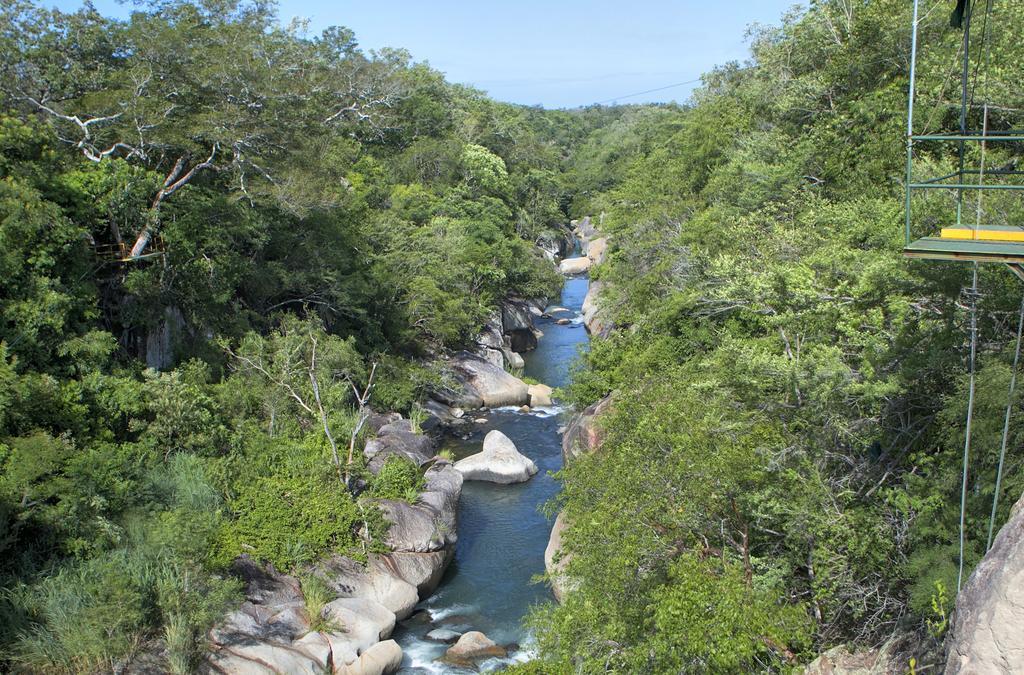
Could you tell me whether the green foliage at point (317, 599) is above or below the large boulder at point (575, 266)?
below

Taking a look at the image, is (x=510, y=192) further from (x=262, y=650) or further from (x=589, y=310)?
(x=262, y=650)

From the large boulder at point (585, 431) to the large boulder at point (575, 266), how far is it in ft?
118

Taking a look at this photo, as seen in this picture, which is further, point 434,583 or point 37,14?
point 37,14

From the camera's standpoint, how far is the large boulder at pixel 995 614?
6000 mm

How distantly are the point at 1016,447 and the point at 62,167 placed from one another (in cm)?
2091

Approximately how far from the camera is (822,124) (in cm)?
2339

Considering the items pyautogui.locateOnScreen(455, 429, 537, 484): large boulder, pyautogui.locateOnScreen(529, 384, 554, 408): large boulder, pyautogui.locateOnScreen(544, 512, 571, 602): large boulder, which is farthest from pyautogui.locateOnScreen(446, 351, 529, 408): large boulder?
pyautogui.locateOnScreen(544, 512, 571, 602): large boulder

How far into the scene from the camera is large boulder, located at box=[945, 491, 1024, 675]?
19.7 feet

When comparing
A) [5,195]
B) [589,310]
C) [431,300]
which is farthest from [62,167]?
[589,310]

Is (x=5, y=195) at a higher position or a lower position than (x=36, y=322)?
higher

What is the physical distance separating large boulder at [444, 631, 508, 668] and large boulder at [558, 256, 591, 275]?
44733 mm

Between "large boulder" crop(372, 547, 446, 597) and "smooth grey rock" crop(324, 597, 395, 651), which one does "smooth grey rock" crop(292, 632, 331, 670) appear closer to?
"smooth grey rock" crop(324, 597, 395, 651)

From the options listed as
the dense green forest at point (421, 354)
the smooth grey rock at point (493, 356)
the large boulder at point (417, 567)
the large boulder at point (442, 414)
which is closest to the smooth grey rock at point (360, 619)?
the large boulder at point (417, 567)

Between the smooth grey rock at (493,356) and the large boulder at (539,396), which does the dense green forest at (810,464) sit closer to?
the large boulder at (539,396)
